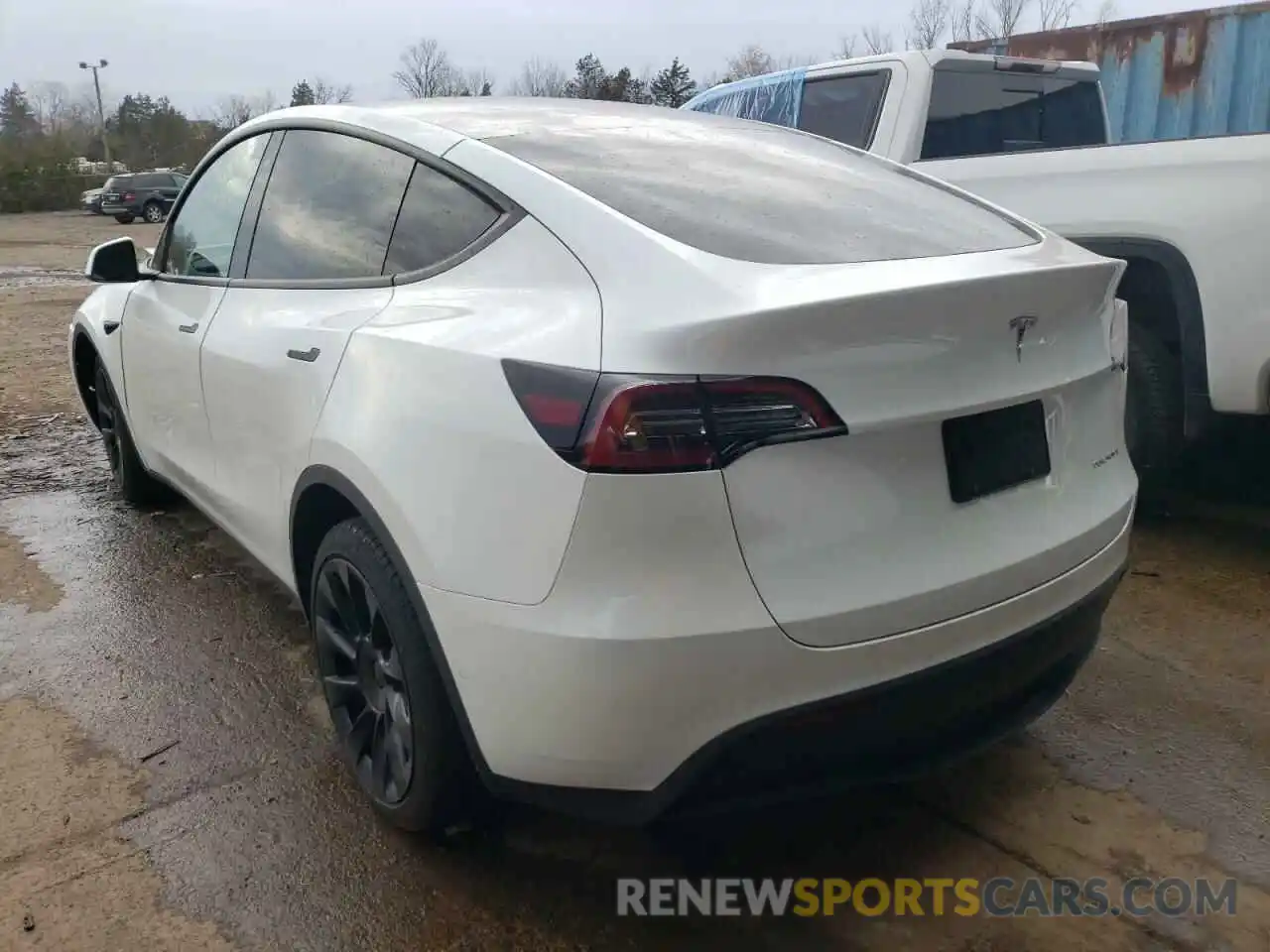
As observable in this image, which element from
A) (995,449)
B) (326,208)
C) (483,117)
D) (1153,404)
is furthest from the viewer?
(1153,404)

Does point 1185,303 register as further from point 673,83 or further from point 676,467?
point 673,83

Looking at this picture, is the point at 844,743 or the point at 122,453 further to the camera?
the point at 122,453

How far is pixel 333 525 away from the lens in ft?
8.48

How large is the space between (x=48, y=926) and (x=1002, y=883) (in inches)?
79.3

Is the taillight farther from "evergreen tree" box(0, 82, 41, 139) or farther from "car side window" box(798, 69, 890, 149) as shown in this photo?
"evergreen tree" box(0, 82, 41, 139)

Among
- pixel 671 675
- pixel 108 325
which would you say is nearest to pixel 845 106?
pixel 108 325

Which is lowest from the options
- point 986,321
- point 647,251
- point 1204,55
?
point 986,321

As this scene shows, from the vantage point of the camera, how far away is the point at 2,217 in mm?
39625

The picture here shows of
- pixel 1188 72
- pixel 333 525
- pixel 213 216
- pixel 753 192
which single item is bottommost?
pixel 333 525

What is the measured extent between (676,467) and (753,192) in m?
0.92

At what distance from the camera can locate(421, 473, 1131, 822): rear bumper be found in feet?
5.80

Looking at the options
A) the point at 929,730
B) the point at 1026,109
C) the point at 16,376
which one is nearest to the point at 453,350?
the point at 929,730

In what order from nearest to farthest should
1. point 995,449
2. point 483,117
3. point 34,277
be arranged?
point 995,449, point 483,117, point 34,277

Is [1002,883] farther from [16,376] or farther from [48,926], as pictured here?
[16,376]
